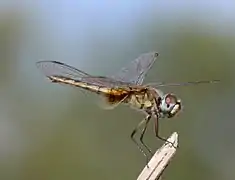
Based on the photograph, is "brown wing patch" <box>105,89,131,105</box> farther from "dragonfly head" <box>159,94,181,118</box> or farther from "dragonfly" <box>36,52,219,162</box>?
"dragonfly head" <box>159,94,181,118</box>

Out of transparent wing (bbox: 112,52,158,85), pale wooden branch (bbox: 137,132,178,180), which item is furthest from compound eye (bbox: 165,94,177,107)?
pale wooden branch (bbox: 137,132,178,180)

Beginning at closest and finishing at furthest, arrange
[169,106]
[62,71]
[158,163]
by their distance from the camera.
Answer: [158,163] < [169,106] < [62,71]

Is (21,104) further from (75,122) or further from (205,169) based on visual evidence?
(205,169)

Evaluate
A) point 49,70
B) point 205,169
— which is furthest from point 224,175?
point 49,70

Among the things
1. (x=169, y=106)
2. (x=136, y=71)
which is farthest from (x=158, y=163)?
(x=136, y=71)

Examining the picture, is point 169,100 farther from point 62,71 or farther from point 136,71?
point 62,71

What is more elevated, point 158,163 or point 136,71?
point 136,71
